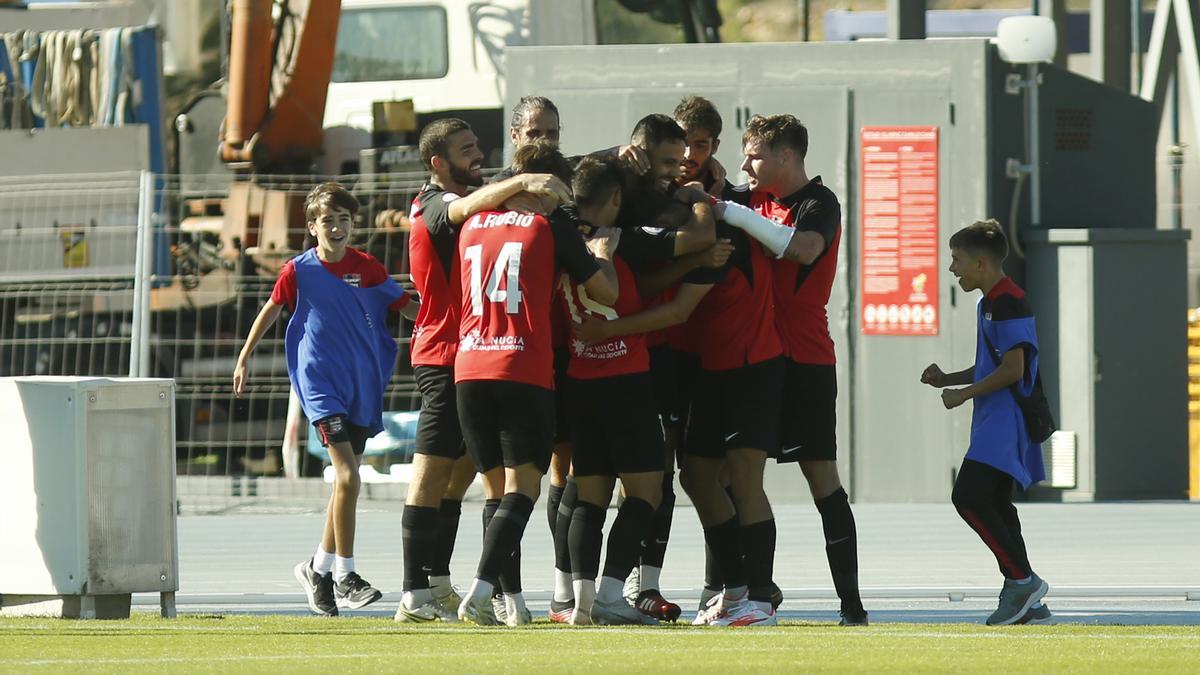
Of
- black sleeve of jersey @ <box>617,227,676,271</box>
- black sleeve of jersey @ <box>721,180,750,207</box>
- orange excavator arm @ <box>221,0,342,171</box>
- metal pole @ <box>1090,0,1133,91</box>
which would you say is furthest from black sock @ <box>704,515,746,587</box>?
metal pole @ <box>1090,0,1133,91</box>

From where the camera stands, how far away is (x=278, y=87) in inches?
692

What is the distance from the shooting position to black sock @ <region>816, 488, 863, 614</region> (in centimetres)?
818

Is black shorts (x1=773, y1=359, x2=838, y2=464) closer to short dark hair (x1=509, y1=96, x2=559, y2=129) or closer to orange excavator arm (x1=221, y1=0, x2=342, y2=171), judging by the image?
short dark hair (x1=509, y1=96, x2=559, y2=129)

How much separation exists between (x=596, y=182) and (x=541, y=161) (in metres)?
0.21

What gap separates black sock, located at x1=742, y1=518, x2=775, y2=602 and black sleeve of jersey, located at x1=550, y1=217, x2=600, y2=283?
117cm

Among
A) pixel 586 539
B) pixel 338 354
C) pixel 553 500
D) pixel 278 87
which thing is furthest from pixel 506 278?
pixel 278 87

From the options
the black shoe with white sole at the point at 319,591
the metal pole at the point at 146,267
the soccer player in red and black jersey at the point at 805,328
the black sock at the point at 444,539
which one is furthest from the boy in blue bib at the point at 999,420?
the metal pole at the point at 146,267

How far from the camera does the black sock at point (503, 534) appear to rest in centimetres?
773

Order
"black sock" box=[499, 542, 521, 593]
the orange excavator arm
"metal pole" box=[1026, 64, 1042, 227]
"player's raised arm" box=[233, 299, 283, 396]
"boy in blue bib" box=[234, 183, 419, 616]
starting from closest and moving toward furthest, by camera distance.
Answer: "black sock" box=[499, 542, 521, 593], "boy in blue bib" box=[234, 183, 419, 616], "player's raised arm" box=[233, 299, 283, 396], "metal pole" box=[1026, 64, 1042, 227], the orange excavator arm

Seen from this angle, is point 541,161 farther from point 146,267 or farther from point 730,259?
point 146,267

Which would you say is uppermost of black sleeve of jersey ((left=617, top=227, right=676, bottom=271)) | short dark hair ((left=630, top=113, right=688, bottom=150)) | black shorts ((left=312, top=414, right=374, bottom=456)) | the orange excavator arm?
the orange excavator arm

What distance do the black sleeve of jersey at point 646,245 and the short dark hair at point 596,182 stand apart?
16cm

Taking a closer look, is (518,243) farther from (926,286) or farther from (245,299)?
(245,299)

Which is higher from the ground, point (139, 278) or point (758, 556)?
point (139, 278)
